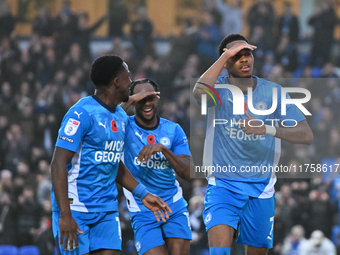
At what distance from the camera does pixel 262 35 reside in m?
15.1

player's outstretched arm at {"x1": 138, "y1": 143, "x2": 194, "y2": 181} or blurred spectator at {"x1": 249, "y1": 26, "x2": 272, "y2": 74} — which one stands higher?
blurred spectator at {"x1": 249, "y1": 26, "x2": 272, "y2": 74}

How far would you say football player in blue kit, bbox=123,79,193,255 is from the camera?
5676mm

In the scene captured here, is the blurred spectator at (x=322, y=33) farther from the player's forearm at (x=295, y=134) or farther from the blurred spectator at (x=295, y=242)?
the player's forearm at (x=295, y=134)

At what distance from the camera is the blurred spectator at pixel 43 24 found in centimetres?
1652

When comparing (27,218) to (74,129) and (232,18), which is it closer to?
(74,129)

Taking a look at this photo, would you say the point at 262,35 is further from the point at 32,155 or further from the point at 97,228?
the point at 97,228

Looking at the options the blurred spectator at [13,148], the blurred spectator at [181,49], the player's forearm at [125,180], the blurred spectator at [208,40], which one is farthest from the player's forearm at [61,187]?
the blurred spectator at [208,40]

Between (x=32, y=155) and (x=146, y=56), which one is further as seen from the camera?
(x=146, y=56)

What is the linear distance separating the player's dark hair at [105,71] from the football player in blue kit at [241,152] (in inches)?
33.9

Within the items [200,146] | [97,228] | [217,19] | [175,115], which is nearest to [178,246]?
[97,228]

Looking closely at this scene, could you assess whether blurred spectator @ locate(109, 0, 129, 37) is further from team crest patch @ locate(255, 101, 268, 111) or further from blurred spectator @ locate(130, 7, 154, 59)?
team crest patch @ locate(255, 101, 268, 111)

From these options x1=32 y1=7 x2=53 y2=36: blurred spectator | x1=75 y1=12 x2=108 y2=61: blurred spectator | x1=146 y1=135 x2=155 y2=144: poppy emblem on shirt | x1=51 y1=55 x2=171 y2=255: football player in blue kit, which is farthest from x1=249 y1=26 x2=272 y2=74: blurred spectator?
x1=51 y1=55 x2=171 y2=255: football player in blue kit

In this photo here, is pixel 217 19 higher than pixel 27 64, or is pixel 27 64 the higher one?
pixel 217 19

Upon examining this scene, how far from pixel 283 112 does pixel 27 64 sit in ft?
38.4
